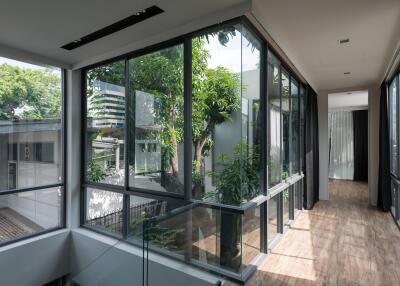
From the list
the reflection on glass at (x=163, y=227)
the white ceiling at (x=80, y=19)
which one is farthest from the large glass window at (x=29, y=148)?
the reflection on glass at (x=163, y=227)

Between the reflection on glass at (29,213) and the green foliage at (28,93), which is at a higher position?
the green foliage at (28,93)

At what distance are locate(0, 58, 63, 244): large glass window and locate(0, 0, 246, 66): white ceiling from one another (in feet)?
1.99

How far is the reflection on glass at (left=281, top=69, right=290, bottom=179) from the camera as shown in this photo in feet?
13.9

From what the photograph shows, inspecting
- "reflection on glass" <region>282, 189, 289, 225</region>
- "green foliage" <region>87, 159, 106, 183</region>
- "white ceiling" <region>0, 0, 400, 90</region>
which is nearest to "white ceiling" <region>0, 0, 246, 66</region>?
"white ceiling" <region>0, 0, 400, 90</region>

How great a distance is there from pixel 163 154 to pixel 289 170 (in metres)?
2.44

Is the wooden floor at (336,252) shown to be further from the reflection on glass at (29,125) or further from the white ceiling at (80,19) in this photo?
the reflection on glass at (29,125)

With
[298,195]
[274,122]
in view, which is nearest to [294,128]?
[298,195]

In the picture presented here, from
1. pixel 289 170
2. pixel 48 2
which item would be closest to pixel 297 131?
pixel 289 170

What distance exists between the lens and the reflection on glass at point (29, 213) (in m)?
3.71

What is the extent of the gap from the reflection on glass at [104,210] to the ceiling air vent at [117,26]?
2.17 metres

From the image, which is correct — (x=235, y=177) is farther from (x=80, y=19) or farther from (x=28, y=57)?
(x=28, y=57)

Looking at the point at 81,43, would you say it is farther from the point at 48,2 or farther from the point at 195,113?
the point at 195,113

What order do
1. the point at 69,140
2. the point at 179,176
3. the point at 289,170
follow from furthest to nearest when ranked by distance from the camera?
the point at 289,170, the point at 69,140, the point at 179,176

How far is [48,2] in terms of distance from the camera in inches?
91.6
